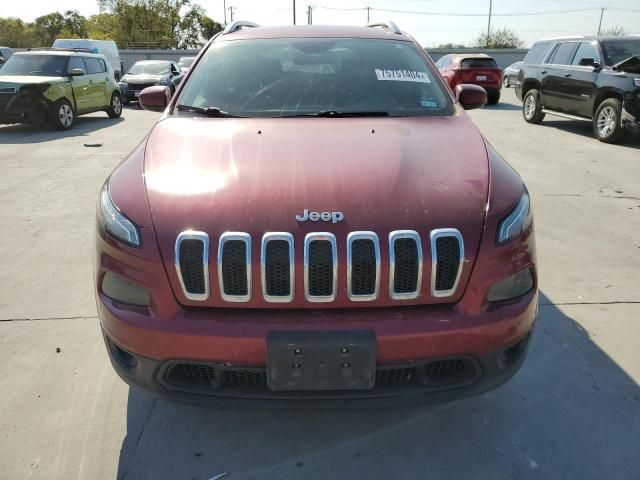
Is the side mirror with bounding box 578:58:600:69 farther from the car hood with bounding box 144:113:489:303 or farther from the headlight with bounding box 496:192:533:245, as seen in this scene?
the headlight with bounding box 496:192:533:245

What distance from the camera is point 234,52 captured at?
133 inches

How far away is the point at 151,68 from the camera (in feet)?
58.4

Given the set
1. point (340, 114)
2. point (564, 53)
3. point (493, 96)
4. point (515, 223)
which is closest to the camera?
point (515, 223)

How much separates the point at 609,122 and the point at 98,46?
2017 centimetres

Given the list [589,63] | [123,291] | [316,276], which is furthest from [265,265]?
[589,63]

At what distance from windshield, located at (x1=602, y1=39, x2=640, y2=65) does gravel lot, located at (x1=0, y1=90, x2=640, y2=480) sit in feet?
21.2

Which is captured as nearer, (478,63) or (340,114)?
(340,114)

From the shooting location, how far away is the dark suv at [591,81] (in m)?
8.57

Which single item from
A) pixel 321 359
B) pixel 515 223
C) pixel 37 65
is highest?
pixel 37 65

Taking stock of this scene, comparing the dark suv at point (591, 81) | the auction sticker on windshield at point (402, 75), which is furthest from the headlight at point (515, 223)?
the dark suv at point (591, 81)

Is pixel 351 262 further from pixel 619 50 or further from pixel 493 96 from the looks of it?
pixel 493 96

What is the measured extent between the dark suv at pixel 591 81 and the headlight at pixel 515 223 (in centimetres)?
770

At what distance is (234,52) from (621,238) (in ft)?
12.1

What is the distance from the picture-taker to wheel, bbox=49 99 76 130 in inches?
427
